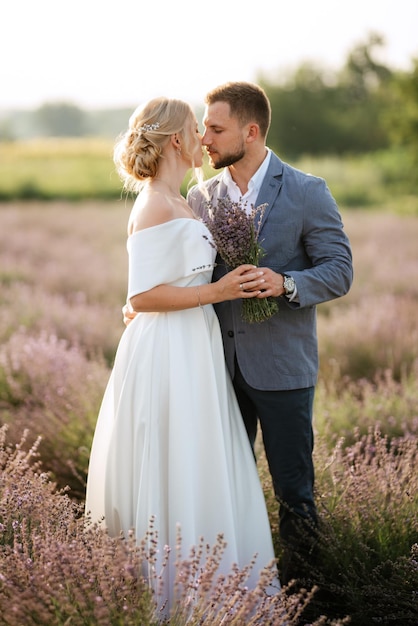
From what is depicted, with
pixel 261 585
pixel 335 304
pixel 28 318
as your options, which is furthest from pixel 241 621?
pixel 335 304

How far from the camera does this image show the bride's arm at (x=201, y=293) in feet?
9.53

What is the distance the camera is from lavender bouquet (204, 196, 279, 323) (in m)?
2.87

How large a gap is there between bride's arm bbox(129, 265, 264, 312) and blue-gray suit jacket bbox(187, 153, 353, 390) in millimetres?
297

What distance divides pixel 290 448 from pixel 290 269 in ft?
2.60

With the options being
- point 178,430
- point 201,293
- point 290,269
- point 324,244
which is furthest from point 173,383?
point 324,244

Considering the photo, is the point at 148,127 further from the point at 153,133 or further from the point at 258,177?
the point at 258,177

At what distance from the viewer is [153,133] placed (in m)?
3.01

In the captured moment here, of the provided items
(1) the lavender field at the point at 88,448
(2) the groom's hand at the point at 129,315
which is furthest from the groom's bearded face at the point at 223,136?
(1) the lavender field at the point at 88,448

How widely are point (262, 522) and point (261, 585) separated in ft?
3.95

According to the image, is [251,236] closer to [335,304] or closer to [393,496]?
[393,496]

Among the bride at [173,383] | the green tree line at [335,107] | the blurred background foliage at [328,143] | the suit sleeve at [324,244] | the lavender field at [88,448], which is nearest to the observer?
the lavender field at [88,448]

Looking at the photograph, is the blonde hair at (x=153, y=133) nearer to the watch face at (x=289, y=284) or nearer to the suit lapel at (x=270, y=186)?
the suit lapel at (x=270, y=186)

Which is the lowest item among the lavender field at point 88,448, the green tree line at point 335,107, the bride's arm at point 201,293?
the lavender field at point 88,448

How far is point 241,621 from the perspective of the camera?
2295 millimetres
